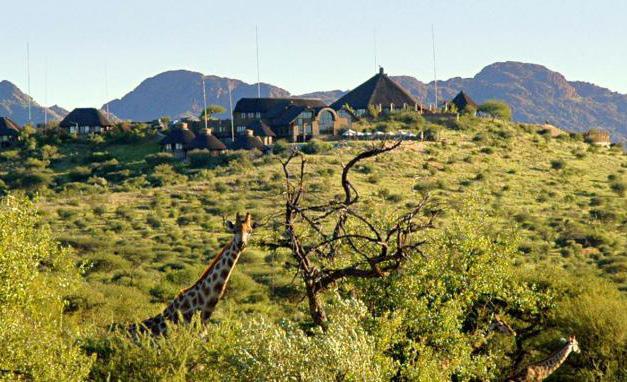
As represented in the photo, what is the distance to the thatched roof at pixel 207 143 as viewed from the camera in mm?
97231

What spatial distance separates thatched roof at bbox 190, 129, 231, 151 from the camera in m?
97.2

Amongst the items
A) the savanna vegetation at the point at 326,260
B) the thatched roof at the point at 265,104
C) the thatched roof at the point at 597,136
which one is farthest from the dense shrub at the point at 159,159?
the thatched roof at the point at 597,136

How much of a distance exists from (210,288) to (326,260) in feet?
12.2

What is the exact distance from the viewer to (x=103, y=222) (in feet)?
233

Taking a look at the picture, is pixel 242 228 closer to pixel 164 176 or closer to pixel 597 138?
pixel 164 176

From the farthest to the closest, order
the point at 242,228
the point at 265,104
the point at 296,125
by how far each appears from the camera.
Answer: the point at 265,104, the point at 296,125, the point at 242,228

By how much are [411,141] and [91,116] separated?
41579 millimetres

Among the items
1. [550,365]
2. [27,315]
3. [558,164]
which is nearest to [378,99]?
Answer: [558,164]

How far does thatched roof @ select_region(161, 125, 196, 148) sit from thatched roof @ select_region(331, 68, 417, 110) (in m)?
24.8

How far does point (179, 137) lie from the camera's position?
101250 millimetres

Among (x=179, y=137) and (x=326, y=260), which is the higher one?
(x=179, y=137)

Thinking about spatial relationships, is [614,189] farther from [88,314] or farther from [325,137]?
[88,314]

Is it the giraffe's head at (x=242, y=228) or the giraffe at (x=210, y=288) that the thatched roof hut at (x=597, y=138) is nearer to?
the giraffe at (x=210, y=288)

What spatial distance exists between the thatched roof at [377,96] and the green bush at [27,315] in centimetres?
9874
